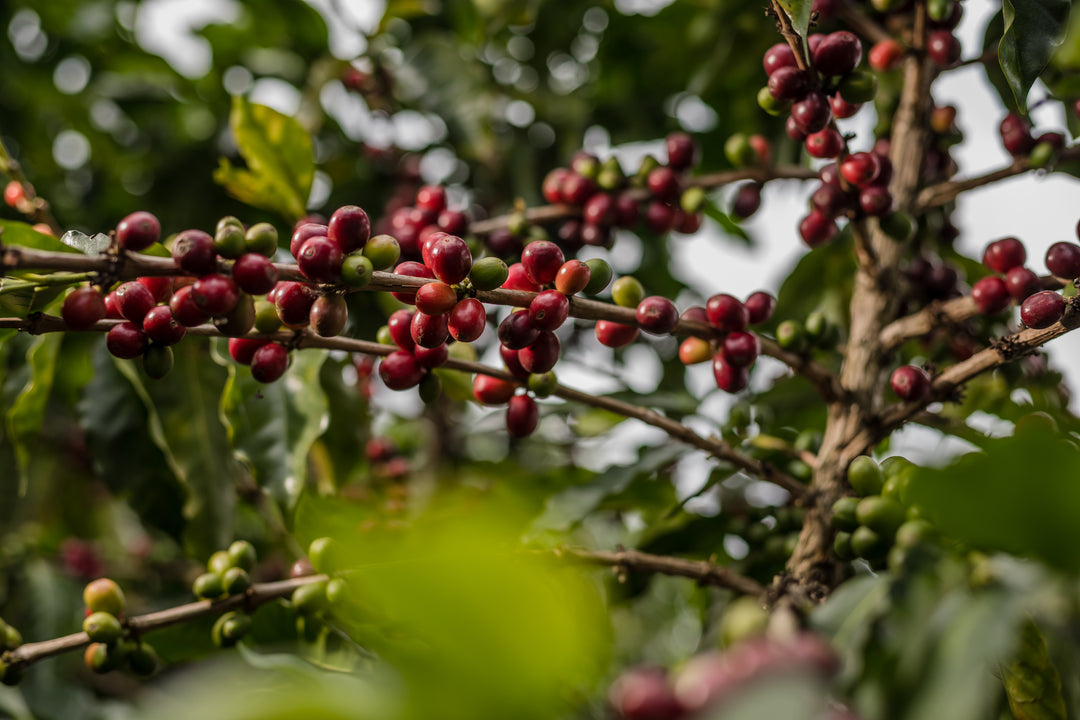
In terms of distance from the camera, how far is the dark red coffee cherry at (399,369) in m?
1.08

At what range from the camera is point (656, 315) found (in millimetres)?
1048

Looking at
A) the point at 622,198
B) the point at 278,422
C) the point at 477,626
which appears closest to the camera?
the point at 477,626

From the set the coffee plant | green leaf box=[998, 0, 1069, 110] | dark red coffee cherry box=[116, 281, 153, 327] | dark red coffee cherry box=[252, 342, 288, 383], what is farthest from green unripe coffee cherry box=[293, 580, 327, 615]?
green leaf box=[998, 0, 1069, 110]

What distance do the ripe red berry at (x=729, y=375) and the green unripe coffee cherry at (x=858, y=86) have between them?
0.41 meters

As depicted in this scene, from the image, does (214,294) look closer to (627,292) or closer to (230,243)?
(230,243)

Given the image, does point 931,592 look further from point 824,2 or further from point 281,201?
point 281,201

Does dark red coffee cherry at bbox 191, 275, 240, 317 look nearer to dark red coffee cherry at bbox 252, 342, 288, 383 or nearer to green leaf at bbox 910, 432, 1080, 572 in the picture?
dark red coffee cherry at bbox 252, 342, 288, 383

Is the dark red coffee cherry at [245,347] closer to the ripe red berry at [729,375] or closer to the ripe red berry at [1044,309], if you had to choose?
the ripe red berry at [729,375]

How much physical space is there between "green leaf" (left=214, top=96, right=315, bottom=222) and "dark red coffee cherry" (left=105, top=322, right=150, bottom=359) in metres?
0.75

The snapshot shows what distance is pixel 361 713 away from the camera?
48 cm

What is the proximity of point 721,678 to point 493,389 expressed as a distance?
0.71 meters

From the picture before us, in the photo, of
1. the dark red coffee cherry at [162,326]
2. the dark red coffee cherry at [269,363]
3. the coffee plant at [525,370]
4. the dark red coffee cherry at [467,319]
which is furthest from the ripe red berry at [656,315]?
the dark red coffee cherry at [162,326]

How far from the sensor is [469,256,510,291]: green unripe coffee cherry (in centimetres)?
92

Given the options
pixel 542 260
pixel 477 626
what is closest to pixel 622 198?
pixel 542 260
